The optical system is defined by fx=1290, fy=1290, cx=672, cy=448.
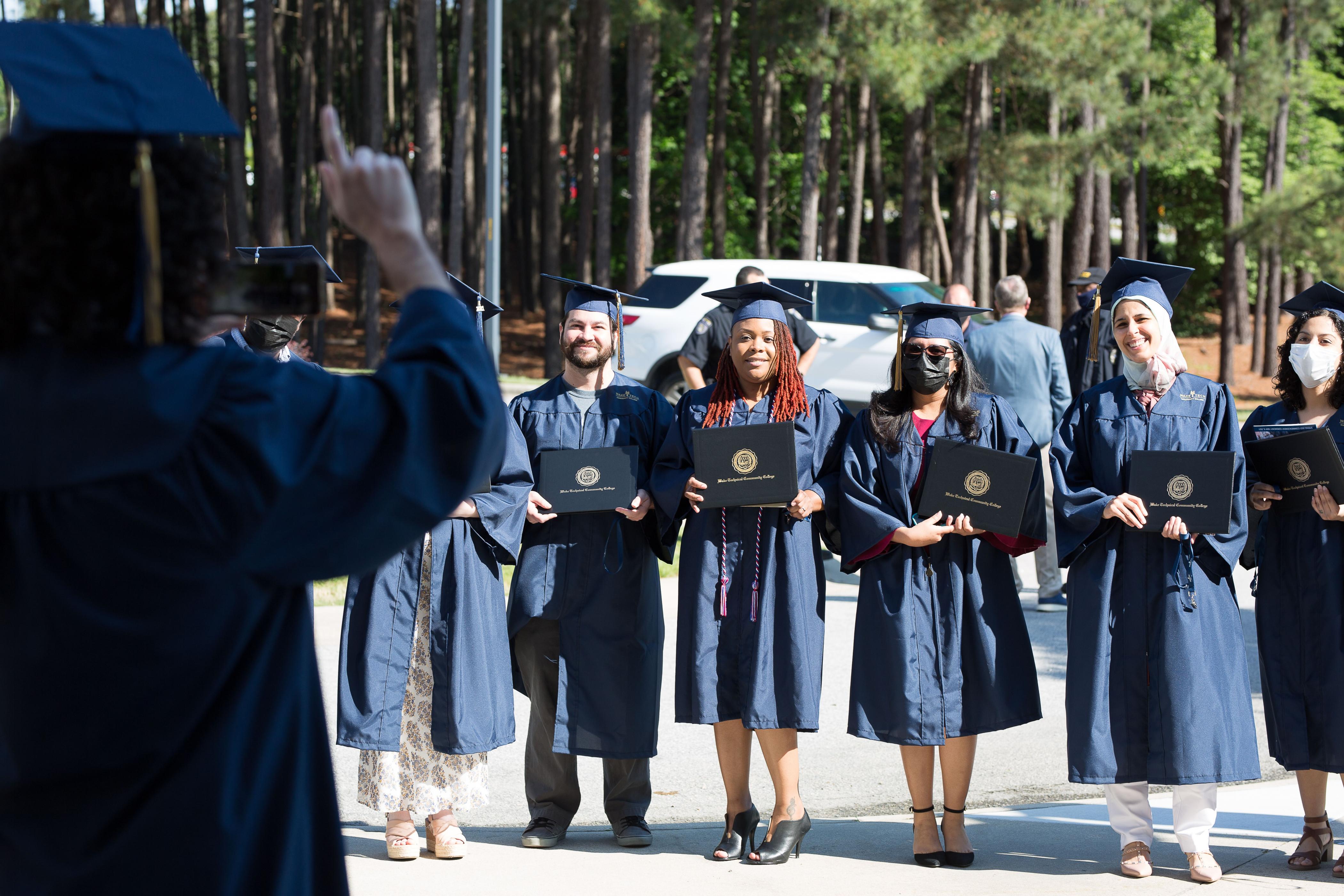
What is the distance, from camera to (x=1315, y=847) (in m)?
4.68

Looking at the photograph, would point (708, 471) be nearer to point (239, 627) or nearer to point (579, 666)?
point (579, 666)

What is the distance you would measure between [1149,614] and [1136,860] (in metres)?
0.88

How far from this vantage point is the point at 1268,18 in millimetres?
25781

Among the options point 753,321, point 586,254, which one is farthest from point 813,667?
point 586,254

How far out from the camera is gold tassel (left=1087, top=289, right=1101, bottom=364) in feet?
17.6

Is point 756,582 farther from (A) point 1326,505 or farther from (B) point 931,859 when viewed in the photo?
(A) point 1326,505

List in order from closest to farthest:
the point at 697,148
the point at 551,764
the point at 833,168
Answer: the point at 551,764 < the point at 697,148 < the point at 833,168

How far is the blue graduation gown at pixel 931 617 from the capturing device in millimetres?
4832

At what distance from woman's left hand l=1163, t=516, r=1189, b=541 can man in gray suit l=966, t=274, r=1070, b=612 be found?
14.5 ft

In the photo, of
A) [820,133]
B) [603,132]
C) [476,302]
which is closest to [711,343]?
[476,302]

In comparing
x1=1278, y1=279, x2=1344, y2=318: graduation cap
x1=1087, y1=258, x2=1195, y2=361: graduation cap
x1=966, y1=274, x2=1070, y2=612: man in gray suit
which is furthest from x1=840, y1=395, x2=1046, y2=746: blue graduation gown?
x1=966, y1=274, x2=1070, y2=612: man in gray suit

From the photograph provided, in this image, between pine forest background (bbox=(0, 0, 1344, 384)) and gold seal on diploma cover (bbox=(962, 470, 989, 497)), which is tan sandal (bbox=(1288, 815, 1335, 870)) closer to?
gold seal on diploma cover (bbox=(962, 470, 989, 497))

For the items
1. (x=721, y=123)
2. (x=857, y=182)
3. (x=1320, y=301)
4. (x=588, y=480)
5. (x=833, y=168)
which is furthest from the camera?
(x=857, y=182)

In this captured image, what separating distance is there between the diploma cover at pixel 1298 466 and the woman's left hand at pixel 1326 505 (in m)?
0.01
